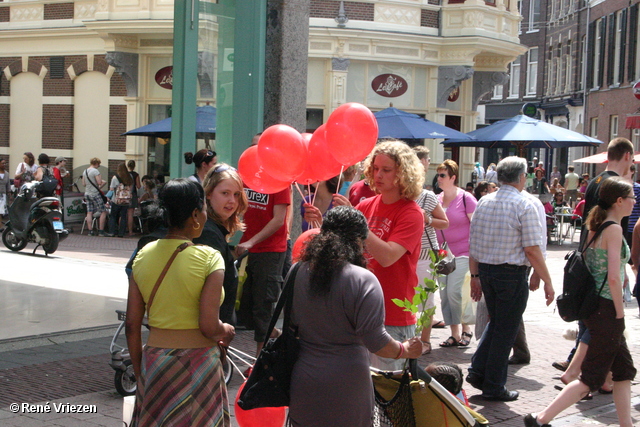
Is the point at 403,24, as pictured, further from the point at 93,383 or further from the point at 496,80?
the point at 93,383

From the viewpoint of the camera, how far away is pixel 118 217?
17.8 meters

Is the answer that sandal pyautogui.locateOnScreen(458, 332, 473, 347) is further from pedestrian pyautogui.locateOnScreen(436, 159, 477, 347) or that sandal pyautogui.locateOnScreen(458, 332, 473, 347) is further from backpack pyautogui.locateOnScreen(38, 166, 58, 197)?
backpack pyautogui.locateOnScreen(38, 166, 58, 197)

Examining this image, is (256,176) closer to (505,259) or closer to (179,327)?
(179,327)

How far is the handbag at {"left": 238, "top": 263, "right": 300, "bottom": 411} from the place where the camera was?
11.2 feet

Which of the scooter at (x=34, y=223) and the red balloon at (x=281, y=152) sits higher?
the red balloon at (x=281, y=152)

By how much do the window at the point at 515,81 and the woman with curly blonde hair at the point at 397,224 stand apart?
43065mm

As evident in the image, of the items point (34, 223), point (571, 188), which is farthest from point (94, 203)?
point (571, 188)

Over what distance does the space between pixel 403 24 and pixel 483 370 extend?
1603 centimetres

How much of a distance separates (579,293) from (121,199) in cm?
1357

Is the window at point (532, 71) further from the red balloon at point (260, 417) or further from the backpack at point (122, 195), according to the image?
the red balloon at point (260, 417)

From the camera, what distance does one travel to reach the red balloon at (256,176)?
198 inches

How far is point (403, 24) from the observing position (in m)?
20.8

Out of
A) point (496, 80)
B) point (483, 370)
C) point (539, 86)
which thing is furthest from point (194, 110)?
point (539, 86)

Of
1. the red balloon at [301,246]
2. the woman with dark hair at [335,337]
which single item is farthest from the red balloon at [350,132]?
the woman with dark hair at [335,337]
